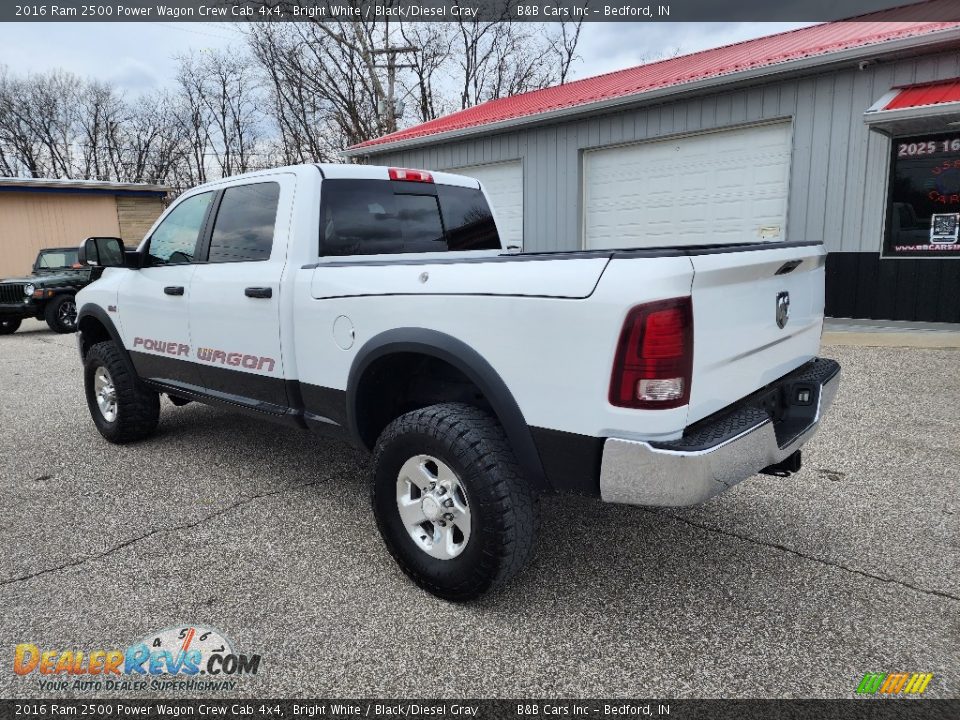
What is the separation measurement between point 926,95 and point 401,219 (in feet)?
22.9

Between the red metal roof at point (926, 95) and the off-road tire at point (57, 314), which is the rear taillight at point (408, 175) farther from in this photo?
the off-road tire at point (57, 314)

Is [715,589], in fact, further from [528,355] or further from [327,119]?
[327,119]

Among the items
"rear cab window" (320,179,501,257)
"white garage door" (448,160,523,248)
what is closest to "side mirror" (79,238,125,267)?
"rear cab window" (320,179,501,257)

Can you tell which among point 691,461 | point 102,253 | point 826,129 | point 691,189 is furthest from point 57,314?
point 691,461

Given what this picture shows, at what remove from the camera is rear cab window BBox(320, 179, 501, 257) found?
3.54m

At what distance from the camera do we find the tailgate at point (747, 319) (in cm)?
230

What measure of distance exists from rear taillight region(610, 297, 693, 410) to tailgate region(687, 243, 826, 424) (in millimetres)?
68

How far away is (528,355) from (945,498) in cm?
294

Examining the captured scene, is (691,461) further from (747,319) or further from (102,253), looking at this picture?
(102,253)

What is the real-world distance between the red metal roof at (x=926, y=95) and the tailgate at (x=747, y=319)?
5.67 meters

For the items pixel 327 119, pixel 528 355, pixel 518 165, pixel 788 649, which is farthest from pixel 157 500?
pixel 327 119

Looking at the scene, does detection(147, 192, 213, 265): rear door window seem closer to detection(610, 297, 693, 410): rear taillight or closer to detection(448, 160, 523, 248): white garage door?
detection(610, 297, 693, 410): rear taillight

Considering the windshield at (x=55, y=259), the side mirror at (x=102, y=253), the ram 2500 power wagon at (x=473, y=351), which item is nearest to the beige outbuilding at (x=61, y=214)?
the windshield at (x=55, y=259)

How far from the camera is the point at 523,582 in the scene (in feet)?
9.64
